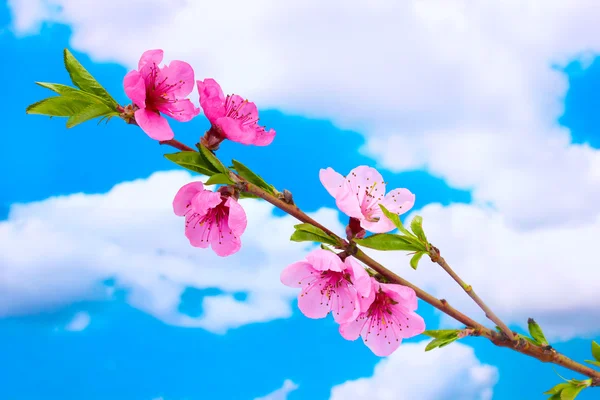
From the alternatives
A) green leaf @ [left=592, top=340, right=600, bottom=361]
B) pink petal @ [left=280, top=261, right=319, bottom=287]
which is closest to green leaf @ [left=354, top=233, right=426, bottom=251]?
pink petal @ [left=280, top=261, right=319, bottom=287]

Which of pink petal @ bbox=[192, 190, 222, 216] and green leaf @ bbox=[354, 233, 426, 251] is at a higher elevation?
pink petal @ bbox=[192, 190, 222, 216]

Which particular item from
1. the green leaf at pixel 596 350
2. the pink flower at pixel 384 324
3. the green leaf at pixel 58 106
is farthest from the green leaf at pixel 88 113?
the green leaf at pixel 596 350

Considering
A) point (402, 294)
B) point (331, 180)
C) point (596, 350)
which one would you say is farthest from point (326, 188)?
point (596, 350)

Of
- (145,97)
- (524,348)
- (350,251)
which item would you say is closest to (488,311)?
(524,348)

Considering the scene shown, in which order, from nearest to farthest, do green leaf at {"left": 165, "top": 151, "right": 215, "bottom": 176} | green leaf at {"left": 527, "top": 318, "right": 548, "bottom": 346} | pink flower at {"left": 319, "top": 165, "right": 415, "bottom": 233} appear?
green leaf at {"left": 165, "top": 151, "right": 215, "bottom": 176}
pink flower at {"left": 319, "top": 165, "right": 415, "bottom": 233}
green leaf at {"left": 527, "top": 318, "right": 548, "bottom": 346}

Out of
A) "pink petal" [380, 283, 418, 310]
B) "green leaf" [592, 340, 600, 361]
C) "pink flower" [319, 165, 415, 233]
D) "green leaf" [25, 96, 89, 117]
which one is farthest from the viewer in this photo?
"green leaf" [592, 340, 600, 361]

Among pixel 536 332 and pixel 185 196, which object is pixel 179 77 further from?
pixel 536 332

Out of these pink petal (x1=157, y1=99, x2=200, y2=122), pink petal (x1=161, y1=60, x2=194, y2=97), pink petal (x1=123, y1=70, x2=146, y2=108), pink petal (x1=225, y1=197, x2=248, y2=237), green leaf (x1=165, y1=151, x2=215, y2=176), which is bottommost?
pink petal (x1=225, y1=197, x2=248, y2=237)

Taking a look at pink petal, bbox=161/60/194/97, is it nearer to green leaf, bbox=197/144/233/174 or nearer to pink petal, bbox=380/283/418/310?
green leaf, bbox=197/144/233/174

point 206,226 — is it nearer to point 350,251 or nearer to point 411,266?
point 350,251
